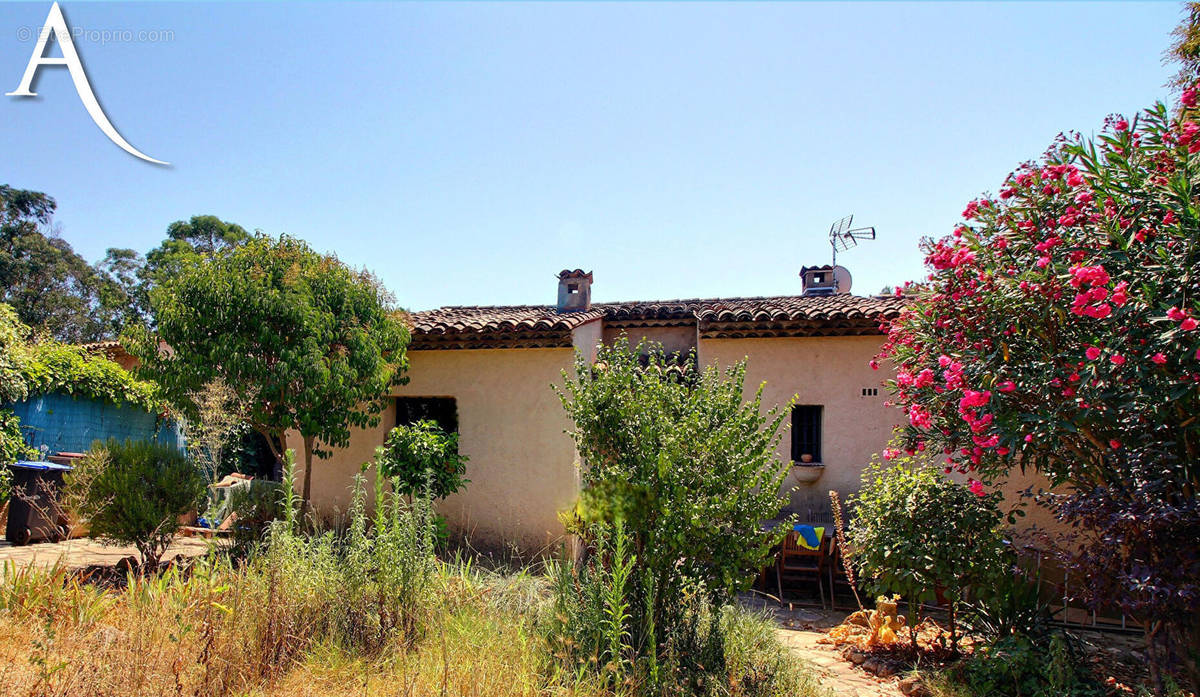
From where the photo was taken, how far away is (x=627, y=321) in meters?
10.9

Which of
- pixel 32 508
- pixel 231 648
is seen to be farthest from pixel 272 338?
pixel 32 508

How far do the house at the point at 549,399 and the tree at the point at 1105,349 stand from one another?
3.62m

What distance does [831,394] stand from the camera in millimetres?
9188

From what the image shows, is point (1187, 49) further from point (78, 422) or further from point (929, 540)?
point (78, 422)

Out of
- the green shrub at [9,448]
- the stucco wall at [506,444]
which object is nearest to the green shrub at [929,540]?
the stucco wall at [506,444]

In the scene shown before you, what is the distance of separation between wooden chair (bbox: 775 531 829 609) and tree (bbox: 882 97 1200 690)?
2.78 m

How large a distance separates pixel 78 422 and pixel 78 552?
16.2ft

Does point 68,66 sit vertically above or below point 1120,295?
above

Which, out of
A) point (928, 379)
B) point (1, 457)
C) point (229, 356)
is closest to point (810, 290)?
point (928, 379)

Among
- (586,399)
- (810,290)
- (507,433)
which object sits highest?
(810,290)

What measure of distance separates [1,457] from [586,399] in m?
9.76

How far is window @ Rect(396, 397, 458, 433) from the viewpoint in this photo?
9.63m

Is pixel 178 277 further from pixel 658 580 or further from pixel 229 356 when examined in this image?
pixel 658 580

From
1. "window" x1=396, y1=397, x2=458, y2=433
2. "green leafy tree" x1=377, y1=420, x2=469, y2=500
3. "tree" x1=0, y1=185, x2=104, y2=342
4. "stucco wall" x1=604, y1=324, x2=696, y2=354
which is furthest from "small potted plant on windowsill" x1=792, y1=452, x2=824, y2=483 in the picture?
"tree" x1=0, y1=185, x2=104, y2=342
